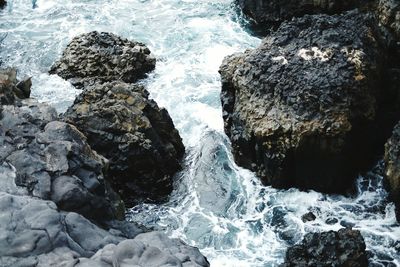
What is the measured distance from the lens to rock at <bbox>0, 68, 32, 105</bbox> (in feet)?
32.7

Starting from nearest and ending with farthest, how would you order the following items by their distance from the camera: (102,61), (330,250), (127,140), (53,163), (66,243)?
1. (66,243)
2. (53,163)
3. (330,250)
4. (127,140)
5. (102,61)

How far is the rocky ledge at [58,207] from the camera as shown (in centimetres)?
635

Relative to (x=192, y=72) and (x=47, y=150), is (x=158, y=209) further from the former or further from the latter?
(x=192, y=72)

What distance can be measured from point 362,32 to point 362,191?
379 centimetres

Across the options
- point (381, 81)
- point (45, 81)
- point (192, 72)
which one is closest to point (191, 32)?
point (192, 72)

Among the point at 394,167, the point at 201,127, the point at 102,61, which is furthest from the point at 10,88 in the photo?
the point at 394,167

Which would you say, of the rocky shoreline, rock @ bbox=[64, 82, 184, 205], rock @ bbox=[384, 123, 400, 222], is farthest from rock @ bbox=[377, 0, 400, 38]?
rock @ bbox=[64, 82, 184, 205]

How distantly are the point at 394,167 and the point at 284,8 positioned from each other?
891 centimetres

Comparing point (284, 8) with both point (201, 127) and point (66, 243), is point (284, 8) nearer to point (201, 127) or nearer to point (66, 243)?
point (201, 127)

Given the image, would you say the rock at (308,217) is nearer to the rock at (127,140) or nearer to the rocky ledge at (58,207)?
the rock at (127,140)

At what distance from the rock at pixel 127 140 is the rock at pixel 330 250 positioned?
3662 millimetres

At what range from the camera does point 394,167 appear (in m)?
10.6

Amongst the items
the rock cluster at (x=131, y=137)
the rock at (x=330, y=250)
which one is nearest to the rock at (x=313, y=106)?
the rock cluster at (x=131, y=137)

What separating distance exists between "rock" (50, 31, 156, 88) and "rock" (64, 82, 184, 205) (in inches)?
135
